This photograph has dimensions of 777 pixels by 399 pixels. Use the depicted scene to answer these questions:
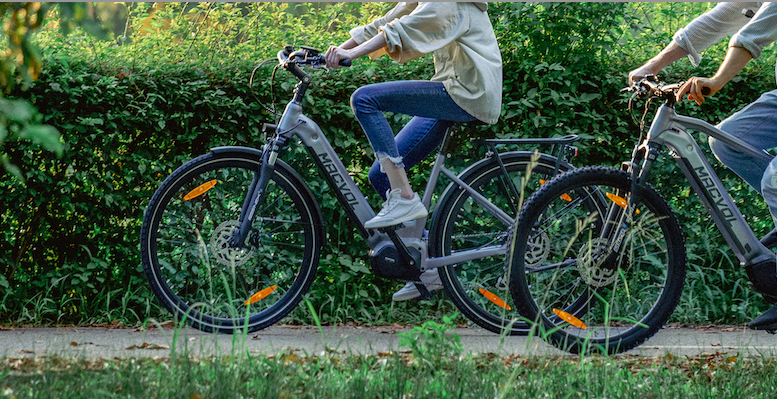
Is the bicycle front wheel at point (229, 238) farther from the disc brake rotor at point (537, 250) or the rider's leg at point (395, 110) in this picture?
the disc brake rotor at point (537, 250)

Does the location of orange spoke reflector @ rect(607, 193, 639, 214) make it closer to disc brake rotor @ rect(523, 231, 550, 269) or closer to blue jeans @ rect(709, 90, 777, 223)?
disc brake rotor @ rect(523, 231, 550, 269)

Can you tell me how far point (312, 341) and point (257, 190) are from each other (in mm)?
839

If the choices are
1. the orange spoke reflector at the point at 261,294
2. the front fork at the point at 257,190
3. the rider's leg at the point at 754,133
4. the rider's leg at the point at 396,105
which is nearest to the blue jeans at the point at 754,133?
the rider's leg at the point at 754,133

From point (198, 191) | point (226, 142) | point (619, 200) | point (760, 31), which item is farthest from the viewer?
point (226, 142)

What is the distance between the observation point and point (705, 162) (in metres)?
3.28

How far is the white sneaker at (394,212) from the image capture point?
334cm

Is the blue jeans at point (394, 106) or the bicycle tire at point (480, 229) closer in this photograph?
the blue jeans at point (394, 106)

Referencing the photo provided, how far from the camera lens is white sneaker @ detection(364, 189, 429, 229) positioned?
3340 mm

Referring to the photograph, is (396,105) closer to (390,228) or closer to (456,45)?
(456,45)

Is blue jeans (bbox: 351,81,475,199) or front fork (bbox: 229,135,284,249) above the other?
blue jeans (bbox: 351,81,475,199)

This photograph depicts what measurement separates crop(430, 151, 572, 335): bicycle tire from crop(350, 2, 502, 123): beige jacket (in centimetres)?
35

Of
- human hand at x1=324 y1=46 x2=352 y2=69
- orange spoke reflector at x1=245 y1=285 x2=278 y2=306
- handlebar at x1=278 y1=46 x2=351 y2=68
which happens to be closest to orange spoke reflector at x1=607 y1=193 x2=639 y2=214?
human hand at x1=324 y1=46 x2=352 y2=69

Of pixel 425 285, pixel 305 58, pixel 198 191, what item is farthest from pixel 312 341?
pixel 305 58

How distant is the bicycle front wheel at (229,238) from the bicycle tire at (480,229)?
2.09 feet
